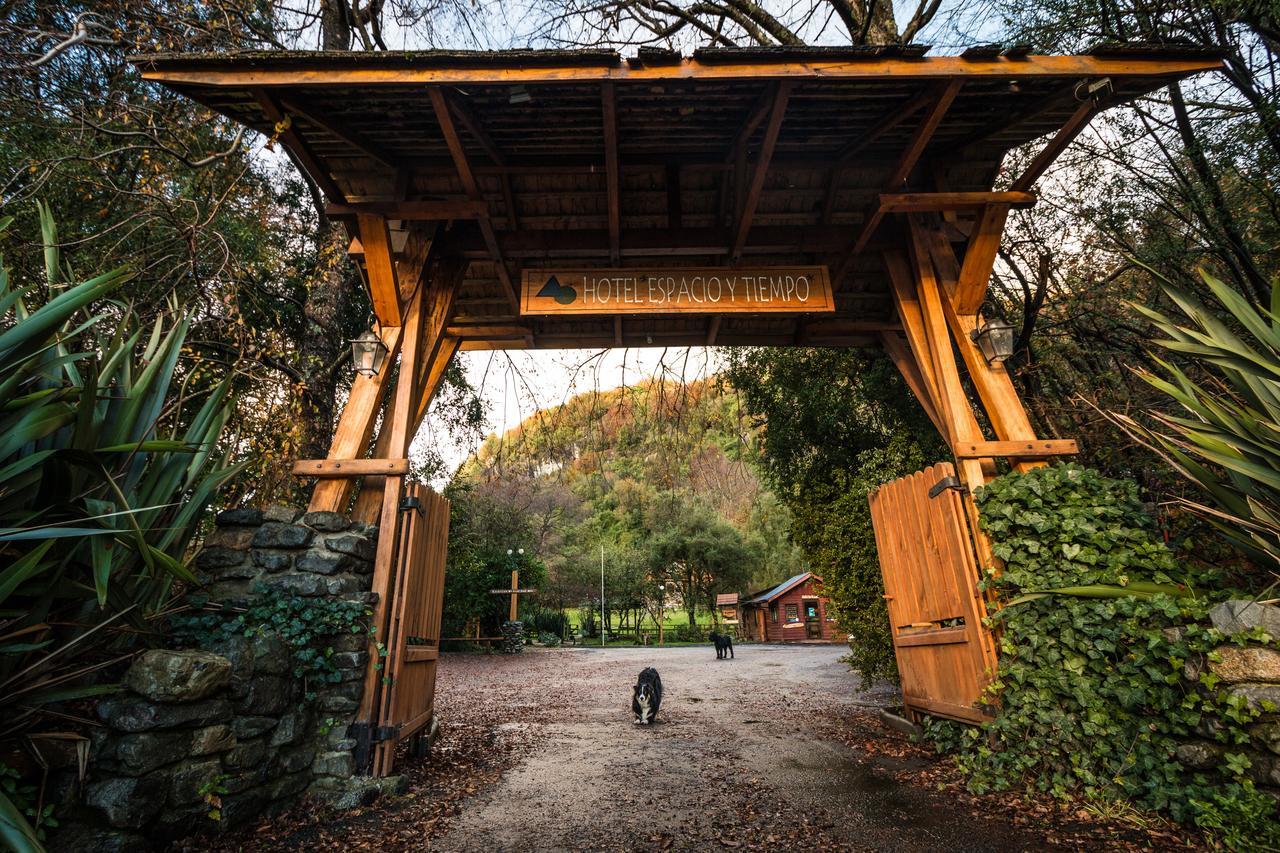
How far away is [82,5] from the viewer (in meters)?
5.56

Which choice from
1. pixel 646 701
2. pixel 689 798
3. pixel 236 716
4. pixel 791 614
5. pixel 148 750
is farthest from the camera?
pixel 791 614

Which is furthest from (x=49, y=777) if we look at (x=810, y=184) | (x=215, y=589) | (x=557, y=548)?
(x=557, y=548)

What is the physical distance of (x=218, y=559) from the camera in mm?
3572

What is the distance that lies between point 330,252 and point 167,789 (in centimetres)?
560

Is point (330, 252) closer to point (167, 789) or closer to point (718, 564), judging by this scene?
point (167, 789)

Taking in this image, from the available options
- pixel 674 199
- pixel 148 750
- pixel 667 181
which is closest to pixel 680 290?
pixel 674 199

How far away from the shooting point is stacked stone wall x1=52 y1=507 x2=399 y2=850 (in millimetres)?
2396

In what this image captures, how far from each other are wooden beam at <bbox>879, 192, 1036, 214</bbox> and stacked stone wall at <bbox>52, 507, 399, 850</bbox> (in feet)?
14.2


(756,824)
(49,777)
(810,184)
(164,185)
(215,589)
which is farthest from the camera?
(164,185)

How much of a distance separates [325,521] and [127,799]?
167 cm

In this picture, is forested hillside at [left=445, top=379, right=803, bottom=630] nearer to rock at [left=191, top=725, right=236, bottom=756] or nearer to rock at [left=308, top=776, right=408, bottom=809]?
rock at [left=308, top=776, right=408, bottom=809]

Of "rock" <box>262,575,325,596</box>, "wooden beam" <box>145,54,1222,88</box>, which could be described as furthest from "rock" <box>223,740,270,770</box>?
"wooden beam" <box>145,54,1222,88</box>

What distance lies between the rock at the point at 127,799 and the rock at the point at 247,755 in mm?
363

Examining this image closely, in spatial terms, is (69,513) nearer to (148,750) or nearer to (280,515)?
(148,750)
